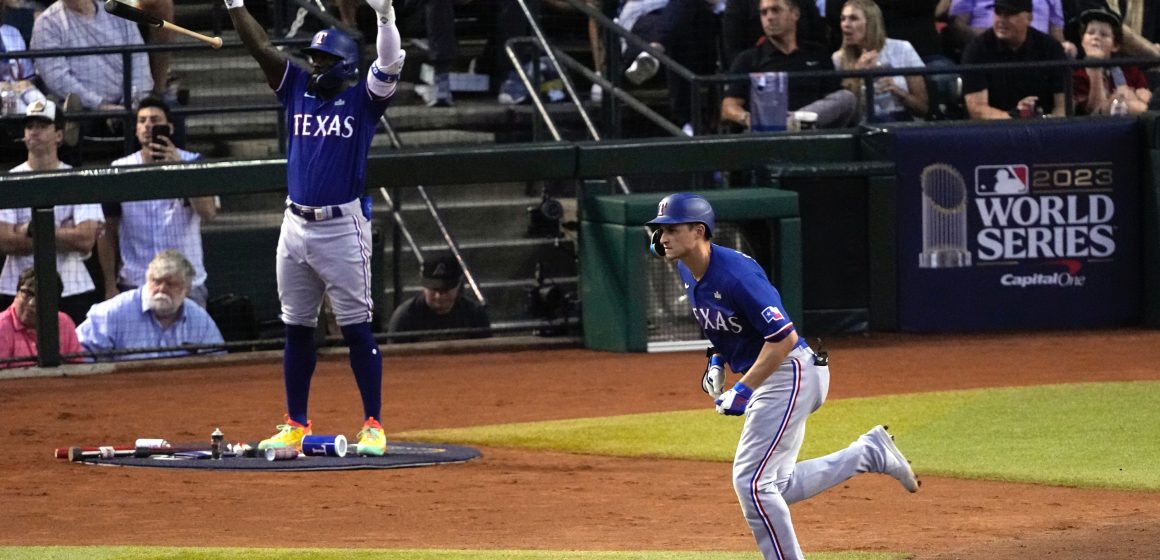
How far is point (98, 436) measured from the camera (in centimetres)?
967

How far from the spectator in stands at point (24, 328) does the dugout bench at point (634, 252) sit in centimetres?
351

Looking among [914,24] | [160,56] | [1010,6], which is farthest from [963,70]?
[160,56]

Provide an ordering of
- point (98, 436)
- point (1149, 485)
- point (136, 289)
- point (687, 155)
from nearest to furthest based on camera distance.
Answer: point (1149, 485) < point (98, 436) < point (136, 289) < point (687, 155)

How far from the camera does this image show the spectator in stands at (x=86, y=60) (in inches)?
468

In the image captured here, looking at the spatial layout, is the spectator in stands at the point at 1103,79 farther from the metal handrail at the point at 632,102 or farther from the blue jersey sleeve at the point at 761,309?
the blue jersey sleeve at the point at 761,309

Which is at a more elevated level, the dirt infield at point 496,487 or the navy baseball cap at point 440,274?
the navy baseball cap at point 440,274

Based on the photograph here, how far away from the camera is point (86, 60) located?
12.0m

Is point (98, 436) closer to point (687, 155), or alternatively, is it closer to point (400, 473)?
point (400, 473)

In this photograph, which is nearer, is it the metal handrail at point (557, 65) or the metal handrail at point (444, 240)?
the metal handrail at point (444, 240)

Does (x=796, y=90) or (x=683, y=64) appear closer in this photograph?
(x=796, y=90)

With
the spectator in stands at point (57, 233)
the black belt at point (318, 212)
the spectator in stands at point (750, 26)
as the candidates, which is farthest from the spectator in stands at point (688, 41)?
the black belt at point (318, 212)

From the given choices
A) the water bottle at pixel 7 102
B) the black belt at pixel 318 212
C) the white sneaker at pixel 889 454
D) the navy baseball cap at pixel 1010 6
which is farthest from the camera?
the navy baseball cap at pixel 1010 6

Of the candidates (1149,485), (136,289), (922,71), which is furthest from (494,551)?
(922,71)

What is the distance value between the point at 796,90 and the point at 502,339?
2.76m
